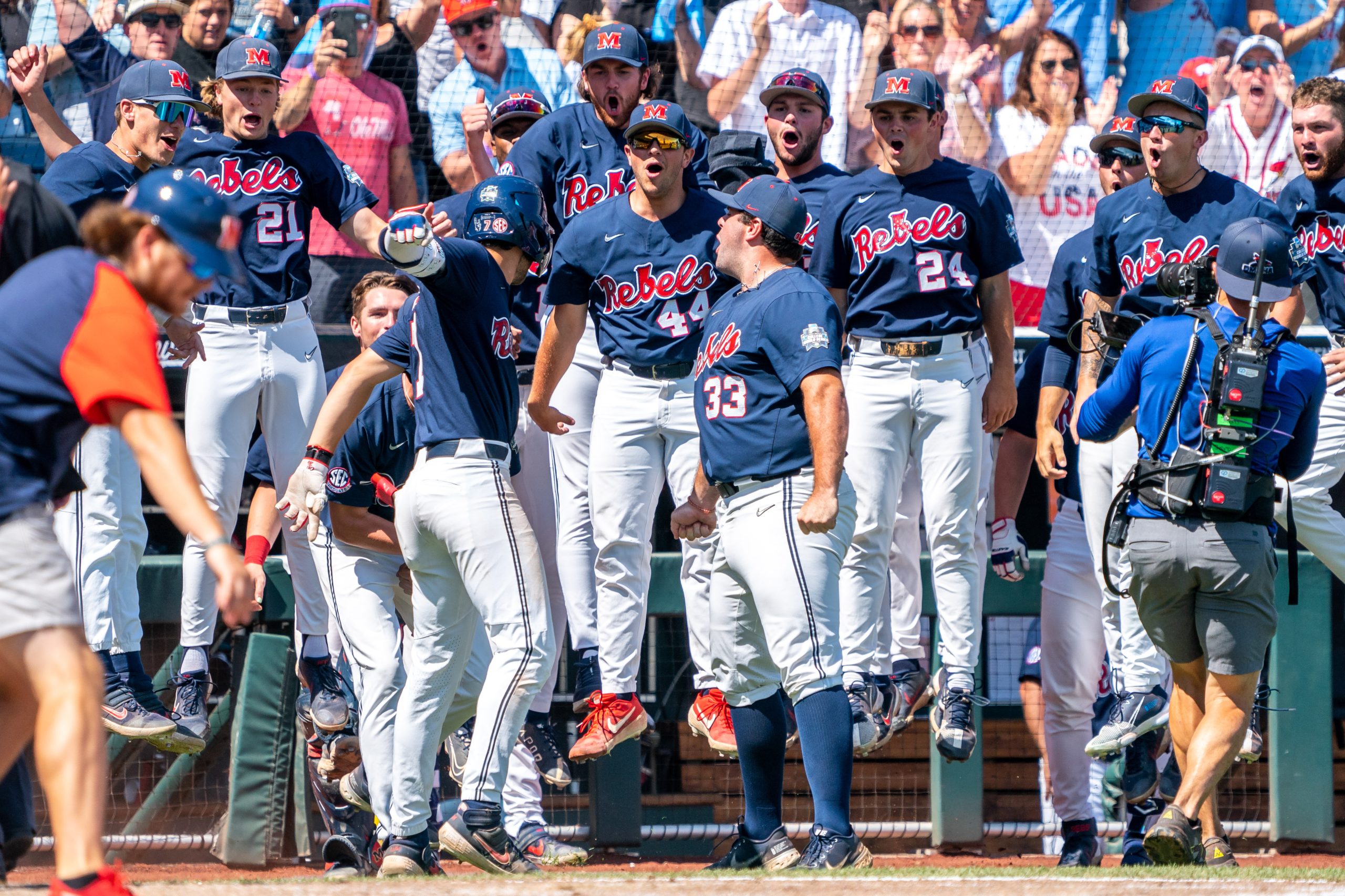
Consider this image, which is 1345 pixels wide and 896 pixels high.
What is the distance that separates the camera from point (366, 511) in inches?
229

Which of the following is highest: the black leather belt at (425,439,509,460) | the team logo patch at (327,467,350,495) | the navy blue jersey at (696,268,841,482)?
the navy blue jersey at (696,268,841,482)

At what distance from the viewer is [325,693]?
6.35 metres

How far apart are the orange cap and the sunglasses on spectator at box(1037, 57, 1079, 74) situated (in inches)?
111

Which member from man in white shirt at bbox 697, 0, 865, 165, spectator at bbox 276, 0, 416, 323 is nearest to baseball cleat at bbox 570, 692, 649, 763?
spectator at bbox 276, 0, 416, 323

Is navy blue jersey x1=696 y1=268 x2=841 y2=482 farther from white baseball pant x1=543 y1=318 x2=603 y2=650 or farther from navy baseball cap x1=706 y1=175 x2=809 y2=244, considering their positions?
white baseball pant x1=543 y1=318 x2=603 y2=650

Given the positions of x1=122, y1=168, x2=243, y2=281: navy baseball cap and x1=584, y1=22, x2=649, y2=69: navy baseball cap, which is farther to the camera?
x1=584, y1=22, x2=649, y2=69: navy baseball cap

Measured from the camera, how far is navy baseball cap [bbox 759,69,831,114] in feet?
20.7

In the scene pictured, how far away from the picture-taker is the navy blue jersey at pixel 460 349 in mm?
5078

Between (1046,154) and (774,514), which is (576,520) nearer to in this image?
(774,514)

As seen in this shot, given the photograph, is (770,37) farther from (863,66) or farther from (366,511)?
(366,511)

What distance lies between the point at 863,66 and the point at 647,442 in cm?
284

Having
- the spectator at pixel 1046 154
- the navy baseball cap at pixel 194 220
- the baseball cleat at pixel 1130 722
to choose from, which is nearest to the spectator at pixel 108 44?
the spectator at pixel 1046 154

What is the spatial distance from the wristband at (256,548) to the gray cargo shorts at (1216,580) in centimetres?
339

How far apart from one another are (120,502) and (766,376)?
2.49m
